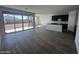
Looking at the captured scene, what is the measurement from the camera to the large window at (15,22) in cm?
725

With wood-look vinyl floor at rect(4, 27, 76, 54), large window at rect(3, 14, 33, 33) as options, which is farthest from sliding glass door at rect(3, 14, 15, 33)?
wood-look vinyl floor at rect(4, 27, 76, 54)

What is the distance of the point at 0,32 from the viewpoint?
19.8 ft

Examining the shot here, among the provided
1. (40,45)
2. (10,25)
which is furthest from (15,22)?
(40,45)

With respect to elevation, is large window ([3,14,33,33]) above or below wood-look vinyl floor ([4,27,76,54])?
above

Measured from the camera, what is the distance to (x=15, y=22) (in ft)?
26.3

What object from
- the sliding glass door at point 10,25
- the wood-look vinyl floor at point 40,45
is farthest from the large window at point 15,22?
the wood-look vinyl floor at point 40,45

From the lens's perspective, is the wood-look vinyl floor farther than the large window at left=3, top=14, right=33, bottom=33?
No

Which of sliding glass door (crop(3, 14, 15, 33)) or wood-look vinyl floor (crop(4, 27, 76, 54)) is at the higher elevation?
sliding glass door (crop(3, 14, 15, 33))

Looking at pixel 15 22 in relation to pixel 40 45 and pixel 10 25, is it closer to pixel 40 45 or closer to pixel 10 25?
pixel 10 25

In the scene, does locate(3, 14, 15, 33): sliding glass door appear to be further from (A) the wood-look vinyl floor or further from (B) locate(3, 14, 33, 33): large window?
(A) the wood-look vinyl floor

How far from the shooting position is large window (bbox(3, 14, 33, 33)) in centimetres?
725
